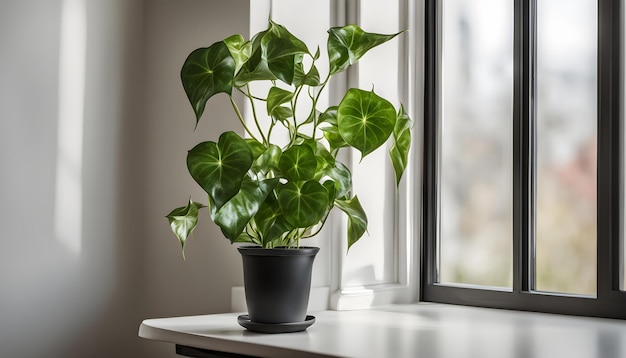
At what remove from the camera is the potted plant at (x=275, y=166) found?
1.43m

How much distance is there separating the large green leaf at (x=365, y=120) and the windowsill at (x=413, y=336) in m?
0.38

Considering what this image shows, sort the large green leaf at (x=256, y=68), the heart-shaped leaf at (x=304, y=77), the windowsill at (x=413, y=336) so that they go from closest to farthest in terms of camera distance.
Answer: the windowsill at (x=413, y=336)
the large green leaf at (x=256, y=68)
the heart-shaped leaf at (x=304, y=77)

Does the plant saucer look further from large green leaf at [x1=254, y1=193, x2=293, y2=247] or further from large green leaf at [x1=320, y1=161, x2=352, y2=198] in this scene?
large green leaf at [x1=320, y1=161, x2=352, y2=198]

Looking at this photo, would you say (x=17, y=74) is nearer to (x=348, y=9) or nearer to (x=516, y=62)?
(x=348, y=9)

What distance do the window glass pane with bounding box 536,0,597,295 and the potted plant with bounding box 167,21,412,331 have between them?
0.59m

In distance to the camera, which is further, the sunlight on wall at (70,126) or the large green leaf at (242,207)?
the sunlight on wall at (70,126)

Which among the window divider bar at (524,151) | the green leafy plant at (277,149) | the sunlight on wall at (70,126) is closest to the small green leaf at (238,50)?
the green leafy plant at (277,149)

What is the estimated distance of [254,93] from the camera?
6.12 ft

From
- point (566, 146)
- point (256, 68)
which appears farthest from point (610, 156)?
point (256, 68)

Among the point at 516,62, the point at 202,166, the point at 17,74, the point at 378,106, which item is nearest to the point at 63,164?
the point at 17,74

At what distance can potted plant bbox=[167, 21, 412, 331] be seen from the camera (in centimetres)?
143

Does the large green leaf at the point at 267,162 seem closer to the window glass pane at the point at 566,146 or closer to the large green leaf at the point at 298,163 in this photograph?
the large green leaf at the point at 298,163

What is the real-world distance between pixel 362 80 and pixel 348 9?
0.20 metres

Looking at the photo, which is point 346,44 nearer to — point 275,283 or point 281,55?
point 281,55
